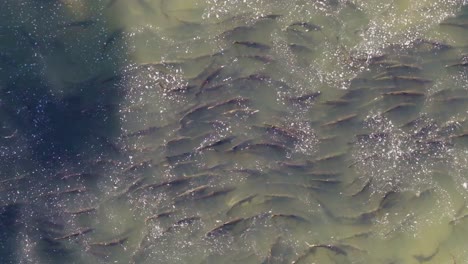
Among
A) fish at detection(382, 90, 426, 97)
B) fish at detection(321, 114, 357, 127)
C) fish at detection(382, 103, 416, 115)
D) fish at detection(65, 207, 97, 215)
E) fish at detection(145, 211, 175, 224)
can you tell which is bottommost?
fish at detection(145, 211, 175, 224)

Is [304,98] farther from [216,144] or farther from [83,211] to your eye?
[83,211]

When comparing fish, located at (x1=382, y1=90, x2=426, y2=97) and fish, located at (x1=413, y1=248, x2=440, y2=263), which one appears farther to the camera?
fish, located at (x1=382, y1=90, x2=426, y2=97)

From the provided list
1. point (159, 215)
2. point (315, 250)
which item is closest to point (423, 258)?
point (315, 250)

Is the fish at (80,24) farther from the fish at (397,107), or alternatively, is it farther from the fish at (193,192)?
the fish at (397,107)

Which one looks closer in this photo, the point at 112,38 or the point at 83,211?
the point at 83,211

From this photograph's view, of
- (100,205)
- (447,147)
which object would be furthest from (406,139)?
(100,205)

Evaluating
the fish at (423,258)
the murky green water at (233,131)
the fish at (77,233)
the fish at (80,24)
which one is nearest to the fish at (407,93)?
the murky green water at (233,131)

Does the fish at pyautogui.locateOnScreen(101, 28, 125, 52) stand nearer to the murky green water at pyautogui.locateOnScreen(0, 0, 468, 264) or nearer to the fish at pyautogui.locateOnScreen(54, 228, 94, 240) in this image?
the murky green water at pyautogui.locateOnScreen(0, 0, 468, 264)

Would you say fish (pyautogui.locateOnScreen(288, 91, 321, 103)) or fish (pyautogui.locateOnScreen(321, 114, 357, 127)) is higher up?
fish (pyautogui.locateOnScreen(288, 91, 321, 103))

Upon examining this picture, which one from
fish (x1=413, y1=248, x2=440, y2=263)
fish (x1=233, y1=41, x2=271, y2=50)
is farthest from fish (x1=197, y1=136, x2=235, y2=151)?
fish (x1=413, y1=248, x2=440, y2=263)
